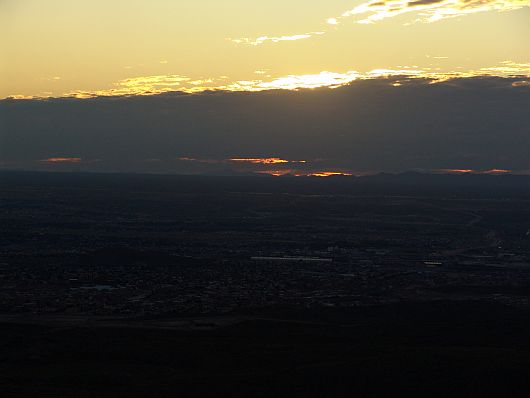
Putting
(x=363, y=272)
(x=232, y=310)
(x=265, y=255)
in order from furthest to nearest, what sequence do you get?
(x=265, y=255), (x=363, y=272), (x=232, y=310)

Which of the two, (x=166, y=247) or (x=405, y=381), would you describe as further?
(x=166, y=247)

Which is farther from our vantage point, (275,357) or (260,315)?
(260,315)

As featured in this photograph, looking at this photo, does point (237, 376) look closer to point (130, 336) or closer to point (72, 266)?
point (130, 336)

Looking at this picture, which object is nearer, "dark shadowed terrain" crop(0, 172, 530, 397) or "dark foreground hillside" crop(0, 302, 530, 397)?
"dark foreground hillside" crop(0, 302, 530, 397)

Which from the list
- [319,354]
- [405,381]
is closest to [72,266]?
[319,354]

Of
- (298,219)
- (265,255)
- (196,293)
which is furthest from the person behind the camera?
(298,219)

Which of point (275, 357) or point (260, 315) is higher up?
point (275, 357)

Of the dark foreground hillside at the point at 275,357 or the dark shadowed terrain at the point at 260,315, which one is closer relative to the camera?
the dark foreground hillside at the point at 275,357
